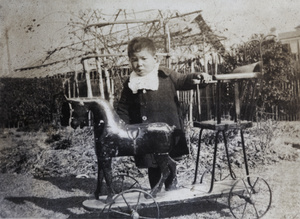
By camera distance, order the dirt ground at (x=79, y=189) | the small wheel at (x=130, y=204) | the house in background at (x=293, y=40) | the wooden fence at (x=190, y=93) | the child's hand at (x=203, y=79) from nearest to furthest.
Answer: the small wheel at (x=130, y=204) < the child's hand at (x=203, y=79) < the dirt ground at (x=79, y=189) < the house in background at (x=293, y=40) < the wooden fence at (x=190, y=93)

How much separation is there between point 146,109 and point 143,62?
0.31m

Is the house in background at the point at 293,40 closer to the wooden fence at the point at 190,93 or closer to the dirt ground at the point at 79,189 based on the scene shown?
the wooden fence at the point at 190,93

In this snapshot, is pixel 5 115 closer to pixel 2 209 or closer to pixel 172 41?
pixel 2 209

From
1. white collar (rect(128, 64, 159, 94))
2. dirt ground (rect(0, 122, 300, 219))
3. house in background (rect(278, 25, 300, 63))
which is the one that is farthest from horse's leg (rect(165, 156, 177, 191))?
house in background (rect(278, 25, 300, 63))

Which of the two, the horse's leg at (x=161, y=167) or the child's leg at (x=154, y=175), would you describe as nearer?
the horse's leg at (x=161, y=167)

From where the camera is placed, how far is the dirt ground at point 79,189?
1939 mm

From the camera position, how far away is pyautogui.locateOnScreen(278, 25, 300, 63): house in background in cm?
241

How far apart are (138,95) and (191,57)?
1.20m

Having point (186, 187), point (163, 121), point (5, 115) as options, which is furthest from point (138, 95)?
point (5, 115)

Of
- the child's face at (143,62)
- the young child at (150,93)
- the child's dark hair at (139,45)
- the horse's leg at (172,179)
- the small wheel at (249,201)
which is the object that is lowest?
the small wheel at (249,201)

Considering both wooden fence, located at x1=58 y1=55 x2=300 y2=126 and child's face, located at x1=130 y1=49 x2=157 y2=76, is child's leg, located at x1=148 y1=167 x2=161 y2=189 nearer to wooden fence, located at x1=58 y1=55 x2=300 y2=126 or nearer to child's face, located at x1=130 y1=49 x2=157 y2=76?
child's face, located at x1=130 y1=49 x2=157 y2=76

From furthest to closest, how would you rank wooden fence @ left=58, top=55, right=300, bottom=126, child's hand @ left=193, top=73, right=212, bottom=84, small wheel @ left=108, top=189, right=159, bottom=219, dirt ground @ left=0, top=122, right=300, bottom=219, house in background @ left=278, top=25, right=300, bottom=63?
wooden fence @ left=58, top=55, right=300, bottom=126, house in background @ left=278, top=25, right=300, bottom=63, dirt ground @ left=0, top=122, right=300, bottom=219, child's hand @ left=193, top=73, right=212, bottom=84, small wheel @ left=108, top=189, right=159, bottom=219

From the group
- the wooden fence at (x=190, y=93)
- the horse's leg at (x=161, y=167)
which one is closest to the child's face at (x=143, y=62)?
the horse's leg at (x=161, y=167)

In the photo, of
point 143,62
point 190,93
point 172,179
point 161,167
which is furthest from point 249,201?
point 190,93
